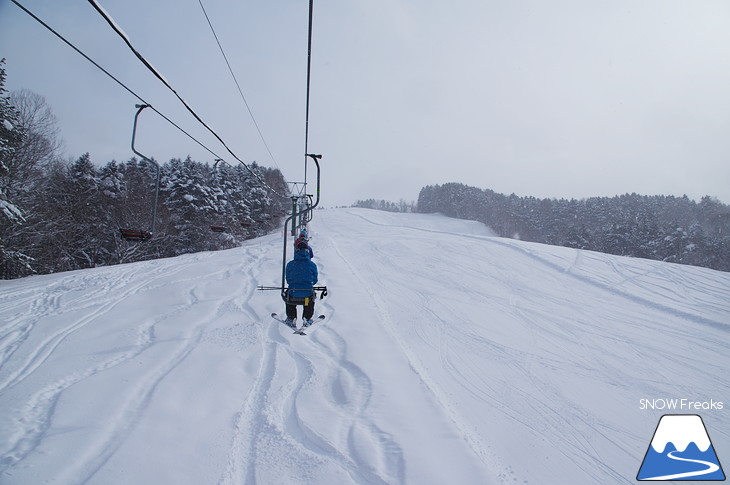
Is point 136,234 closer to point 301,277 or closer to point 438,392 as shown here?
point 301,277

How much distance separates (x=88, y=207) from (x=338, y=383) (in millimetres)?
29990

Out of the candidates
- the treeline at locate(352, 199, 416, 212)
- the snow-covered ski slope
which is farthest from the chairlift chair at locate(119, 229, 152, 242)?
the treeline at locate(352, 199, 416, 212)

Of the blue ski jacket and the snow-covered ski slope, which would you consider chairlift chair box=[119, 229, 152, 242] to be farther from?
the blue ski jacket

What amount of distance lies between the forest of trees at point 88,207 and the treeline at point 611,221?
47.6 meters

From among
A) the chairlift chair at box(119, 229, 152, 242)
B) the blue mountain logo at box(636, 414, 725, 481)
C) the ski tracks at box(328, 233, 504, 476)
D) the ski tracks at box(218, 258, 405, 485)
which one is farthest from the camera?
the chairlift chair at box(119, 229, 152, 242)

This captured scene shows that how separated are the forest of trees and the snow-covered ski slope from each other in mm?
6587

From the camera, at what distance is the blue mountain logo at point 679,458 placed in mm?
4430

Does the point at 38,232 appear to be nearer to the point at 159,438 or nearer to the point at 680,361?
the point at 159,438

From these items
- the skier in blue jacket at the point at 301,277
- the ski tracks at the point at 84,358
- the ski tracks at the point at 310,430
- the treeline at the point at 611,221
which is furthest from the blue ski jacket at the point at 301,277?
the treeline at the point at 611,221

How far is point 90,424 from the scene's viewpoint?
4230 mm

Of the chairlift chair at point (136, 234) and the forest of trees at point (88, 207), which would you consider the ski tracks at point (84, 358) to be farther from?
the forest of trees at point (88, 207)

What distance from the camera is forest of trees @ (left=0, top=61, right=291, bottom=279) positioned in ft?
54.9

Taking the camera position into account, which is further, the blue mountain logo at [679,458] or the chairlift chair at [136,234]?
the chairlift chair at [136,234]

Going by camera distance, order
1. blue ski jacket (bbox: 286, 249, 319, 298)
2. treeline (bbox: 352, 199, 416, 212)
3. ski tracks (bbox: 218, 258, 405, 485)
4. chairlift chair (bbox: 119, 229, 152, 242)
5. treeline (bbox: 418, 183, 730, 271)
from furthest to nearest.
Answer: treeline (bbox: 352, 199, 416, 212)
treeline (bbox: 418, 183, 730, 271)
chairlift chair (bbox: 119, 229, 152, 242)
blue ski jacket (bbox: 286, 249, 319, 298)
ski tracks (bbox: 218, 258, 405, 485)
